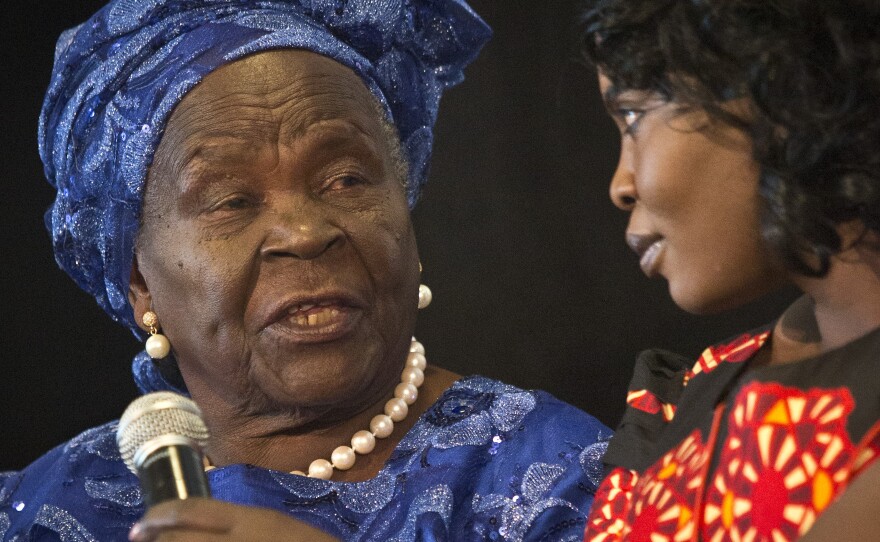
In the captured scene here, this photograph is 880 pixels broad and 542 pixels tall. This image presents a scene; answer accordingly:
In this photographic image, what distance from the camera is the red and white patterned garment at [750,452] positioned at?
1048 mm

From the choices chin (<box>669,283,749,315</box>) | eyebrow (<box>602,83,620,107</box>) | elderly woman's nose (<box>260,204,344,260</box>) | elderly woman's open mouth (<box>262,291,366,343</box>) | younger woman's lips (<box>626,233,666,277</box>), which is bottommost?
elderly woman's open mouth (<box>262,291,366,343</box>)

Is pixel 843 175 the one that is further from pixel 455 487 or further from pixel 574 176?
pixel 574 176

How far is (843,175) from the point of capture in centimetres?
105

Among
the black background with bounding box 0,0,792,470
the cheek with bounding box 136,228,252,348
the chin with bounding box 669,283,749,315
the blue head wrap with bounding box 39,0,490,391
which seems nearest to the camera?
the chin with bounding box 669,283,749,315

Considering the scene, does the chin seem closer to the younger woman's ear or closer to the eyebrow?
the eyebrow

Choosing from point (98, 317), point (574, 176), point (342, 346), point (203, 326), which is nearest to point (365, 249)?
point (342, 346)

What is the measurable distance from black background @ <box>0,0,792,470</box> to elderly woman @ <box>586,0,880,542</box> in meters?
1.05

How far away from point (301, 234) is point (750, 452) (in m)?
0.76

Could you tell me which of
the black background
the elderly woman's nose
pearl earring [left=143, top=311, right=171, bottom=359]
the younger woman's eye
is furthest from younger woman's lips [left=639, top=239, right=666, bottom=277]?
the black background

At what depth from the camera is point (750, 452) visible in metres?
1.10

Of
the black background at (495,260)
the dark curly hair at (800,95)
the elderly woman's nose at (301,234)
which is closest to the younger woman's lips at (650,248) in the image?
the dark curly hair at (800,95)

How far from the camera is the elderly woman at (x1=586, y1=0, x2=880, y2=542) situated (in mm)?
1038

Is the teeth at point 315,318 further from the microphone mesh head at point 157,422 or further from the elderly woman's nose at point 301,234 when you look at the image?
the microphone mesh head at point 157,422

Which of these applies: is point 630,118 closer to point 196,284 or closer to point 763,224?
point 763,224
